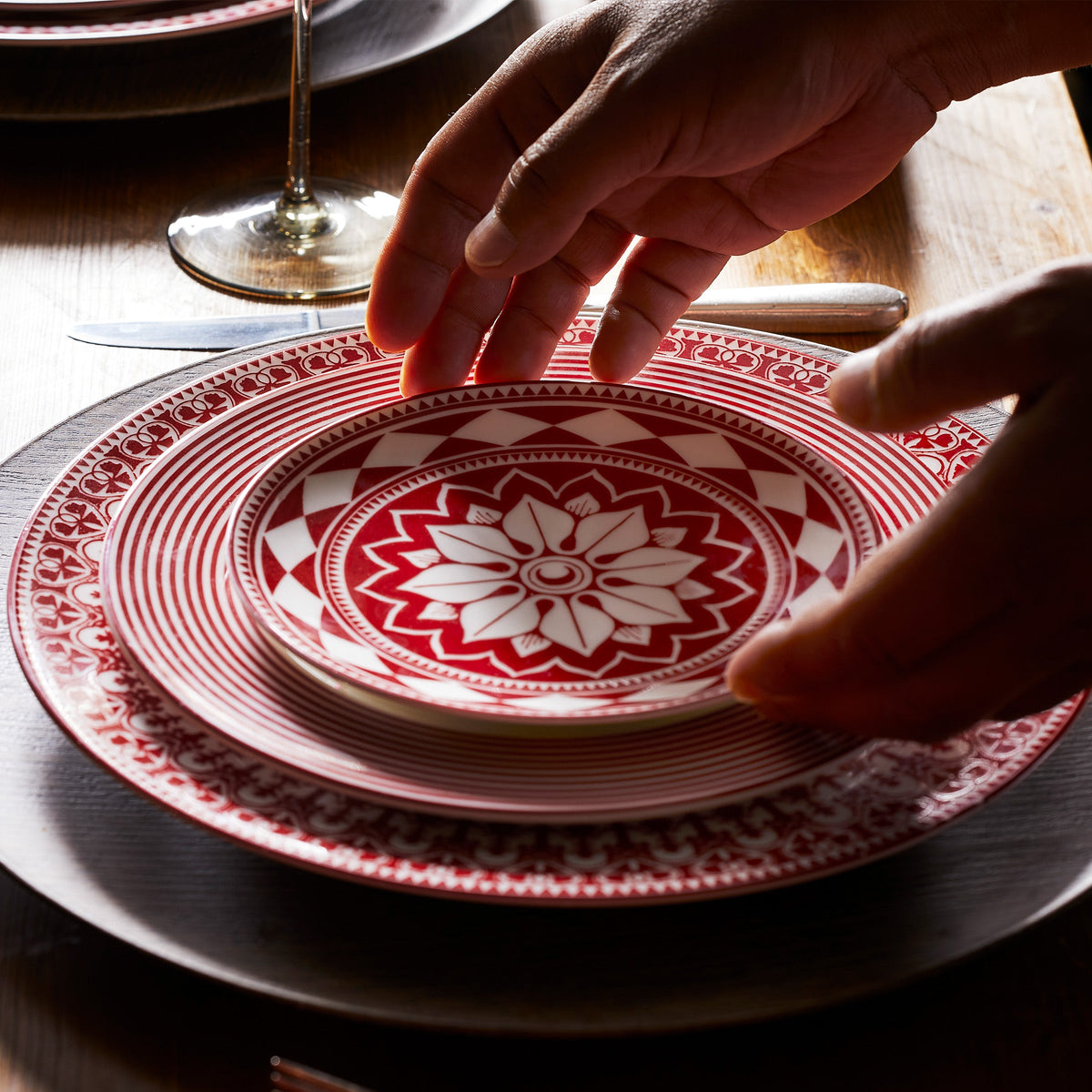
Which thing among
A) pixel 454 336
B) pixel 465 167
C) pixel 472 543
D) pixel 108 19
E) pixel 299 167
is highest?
pixel 108 19

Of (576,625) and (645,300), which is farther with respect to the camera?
(645,300)

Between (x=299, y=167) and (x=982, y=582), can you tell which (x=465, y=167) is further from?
(x=982, y=582)

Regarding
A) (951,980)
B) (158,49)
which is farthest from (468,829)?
(158,49)

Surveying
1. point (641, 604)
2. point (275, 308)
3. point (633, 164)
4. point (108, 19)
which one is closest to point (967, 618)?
point (641, 604)

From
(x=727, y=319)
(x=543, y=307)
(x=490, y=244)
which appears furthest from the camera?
(x=727, y=319)

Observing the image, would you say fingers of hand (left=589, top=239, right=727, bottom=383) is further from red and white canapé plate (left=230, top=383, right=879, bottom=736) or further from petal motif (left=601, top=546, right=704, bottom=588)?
petal motif (left=601, top=546, right=704, bottom=588)

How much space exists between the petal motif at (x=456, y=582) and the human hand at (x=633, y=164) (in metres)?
0.20

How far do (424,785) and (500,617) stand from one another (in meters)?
0.13

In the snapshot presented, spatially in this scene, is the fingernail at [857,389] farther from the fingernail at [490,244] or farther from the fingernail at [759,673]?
the fingernail at [490,244]

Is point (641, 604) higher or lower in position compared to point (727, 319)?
lower

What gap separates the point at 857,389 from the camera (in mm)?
539

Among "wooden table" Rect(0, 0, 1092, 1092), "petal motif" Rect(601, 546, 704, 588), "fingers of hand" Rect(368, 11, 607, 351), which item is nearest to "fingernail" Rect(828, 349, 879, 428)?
"petal motif" Rect(601, 546, 704, 588)

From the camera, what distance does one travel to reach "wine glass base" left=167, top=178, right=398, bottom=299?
1.03 m

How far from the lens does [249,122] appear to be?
1237mm
